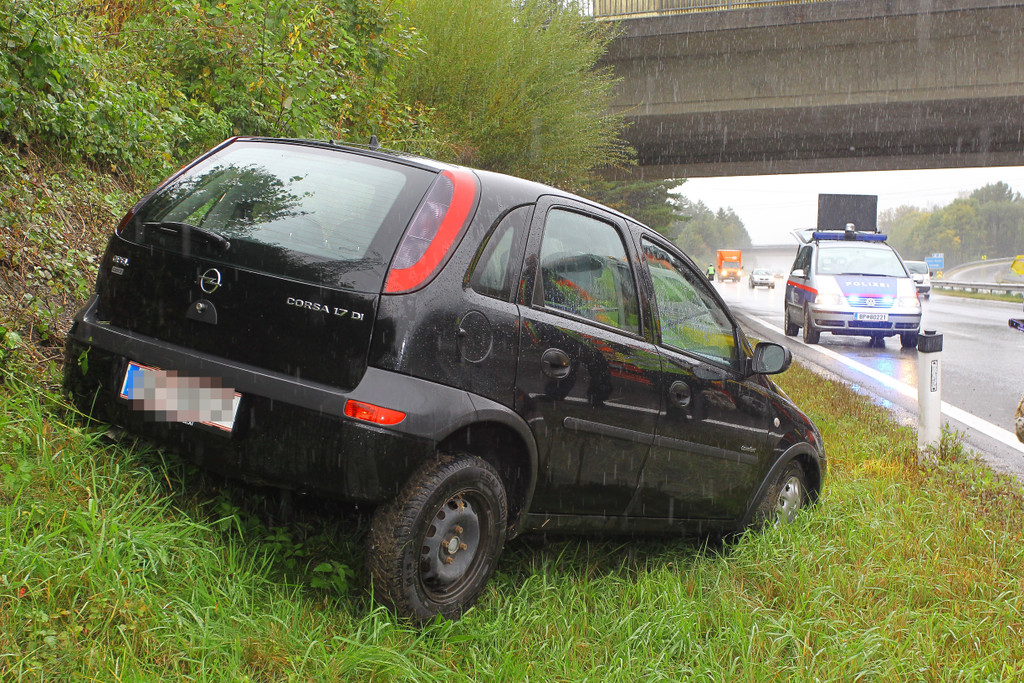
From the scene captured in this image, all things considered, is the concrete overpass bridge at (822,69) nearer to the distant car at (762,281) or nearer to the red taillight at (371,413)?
the red taillight at (371,413)

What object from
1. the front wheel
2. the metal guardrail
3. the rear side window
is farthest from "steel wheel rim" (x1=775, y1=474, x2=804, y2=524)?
the metal guardrail

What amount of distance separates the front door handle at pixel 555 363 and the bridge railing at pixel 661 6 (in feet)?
68.0

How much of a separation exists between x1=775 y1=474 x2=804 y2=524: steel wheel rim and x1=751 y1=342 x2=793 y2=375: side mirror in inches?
29.3

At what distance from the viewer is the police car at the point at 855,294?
1572cm

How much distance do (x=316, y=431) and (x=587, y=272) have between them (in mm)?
1357

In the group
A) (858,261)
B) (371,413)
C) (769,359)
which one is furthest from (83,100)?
(858,261)

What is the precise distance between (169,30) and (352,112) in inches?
84.5

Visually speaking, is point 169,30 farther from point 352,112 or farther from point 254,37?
point 352,112

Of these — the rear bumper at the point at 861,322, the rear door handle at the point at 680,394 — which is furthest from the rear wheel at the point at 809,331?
the rear door handle at the point at 680,394

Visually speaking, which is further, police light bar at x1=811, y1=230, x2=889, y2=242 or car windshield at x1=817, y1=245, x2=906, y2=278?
police light bar at x1=811, y1=230, x2=889, y2=242

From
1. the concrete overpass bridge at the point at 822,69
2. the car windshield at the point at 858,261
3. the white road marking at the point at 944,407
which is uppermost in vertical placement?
the concrete overpass bridge at the point at 822,69

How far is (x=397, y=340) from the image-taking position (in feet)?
9.55

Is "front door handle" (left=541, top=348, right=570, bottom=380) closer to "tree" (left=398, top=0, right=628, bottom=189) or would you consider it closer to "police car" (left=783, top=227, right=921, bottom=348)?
"tree" (left=398, top=0, right=628, bottom=189)

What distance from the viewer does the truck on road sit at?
83000 millimetres
